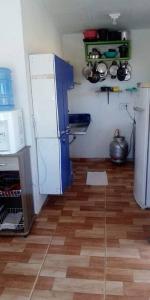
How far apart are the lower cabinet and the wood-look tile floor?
0.11 meters

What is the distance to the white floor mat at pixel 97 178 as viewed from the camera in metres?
3.45

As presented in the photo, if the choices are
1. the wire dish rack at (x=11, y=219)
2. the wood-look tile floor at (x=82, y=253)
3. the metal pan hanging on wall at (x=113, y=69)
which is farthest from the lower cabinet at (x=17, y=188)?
the metal pan hanging on wall at (x=113, y=69)

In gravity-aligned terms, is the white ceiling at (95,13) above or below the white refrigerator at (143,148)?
above

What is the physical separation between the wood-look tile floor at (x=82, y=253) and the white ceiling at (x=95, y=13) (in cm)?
218

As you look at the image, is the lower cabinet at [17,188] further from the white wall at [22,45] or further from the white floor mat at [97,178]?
the white floor mat at [97,178]

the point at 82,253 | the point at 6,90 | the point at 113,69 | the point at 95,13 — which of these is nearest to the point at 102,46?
the point at 113,69

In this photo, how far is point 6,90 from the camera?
2.22 metres

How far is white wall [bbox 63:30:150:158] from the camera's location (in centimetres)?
397

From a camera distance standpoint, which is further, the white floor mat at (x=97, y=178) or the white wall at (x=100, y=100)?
the white wall at (x=100, y=100)

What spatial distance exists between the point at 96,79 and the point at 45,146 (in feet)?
6.22

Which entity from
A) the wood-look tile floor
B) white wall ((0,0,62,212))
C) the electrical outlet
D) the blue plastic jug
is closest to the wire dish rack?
the wood-look tile floor

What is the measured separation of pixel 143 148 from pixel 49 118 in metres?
1.01

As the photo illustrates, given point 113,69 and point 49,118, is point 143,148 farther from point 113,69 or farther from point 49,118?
point 113,69

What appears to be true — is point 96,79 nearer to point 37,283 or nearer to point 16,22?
point 16,22
